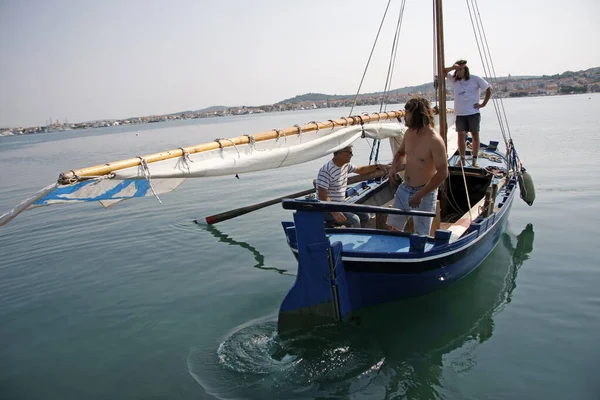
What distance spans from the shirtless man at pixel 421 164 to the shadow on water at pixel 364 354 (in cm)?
127

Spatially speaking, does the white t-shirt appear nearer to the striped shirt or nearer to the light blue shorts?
the striped shirt

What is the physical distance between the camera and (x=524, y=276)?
289 inches

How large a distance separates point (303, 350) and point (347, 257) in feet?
4.00

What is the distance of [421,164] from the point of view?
225 inches

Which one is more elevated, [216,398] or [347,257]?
[347,257]

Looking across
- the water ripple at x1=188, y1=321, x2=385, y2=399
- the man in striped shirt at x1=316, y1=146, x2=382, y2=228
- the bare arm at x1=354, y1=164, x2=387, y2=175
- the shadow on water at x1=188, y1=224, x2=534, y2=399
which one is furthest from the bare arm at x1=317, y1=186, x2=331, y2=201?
the water ripple at x1=188, y1=321, x2=385, y2=399

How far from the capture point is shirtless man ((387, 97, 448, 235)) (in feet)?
18.1

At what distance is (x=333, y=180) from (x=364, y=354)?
258 cm

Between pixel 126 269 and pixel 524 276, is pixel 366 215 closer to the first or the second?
pixel 524 276

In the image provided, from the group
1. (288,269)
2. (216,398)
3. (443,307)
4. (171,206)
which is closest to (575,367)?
(443,307)

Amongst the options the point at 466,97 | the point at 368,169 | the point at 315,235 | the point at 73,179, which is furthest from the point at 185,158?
the point at 466,97

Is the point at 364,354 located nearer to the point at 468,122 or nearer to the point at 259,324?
the point at 259,324

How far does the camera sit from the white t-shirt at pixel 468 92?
980cm

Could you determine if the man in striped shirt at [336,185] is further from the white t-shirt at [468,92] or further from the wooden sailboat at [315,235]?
the white t-shirt at [468,92]
